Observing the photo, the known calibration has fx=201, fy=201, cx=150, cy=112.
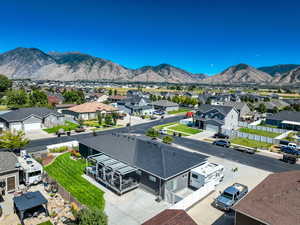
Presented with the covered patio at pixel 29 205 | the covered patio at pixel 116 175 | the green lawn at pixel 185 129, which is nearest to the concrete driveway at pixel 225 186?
the covered patio at pixel 116 175

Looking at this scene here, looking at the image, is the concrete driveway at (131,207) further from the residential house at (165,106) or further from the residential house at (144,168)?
the residential house at (165,106)

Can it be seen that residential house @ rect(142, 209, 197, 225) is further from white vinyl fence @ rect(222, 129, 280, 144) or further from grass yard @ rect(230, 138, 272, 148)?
white vinyl fence @ rect(222, 129, 280, 144)

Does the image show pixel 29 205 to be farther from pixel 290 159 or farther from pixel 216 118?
pixel 216 118

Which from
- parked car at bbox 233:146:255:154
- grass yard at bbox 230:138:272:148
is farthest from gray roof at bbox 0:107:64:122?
grass yard at bbox 230:138:272:148

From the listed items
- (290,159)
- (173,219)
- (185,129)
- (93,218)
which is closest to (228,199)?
(173,219)

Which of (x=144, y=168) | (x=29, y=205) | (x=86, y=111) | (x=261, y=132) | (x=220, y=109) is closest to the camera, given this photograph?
(x=29, y=205)

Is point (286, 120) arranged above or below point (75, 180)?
above

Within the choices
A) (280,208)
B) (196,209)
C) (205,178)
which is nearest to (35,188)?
(196,209)
